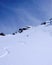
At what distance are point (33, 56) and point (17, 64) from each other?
152 centimetres

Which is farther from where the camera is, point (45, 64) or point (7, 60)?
point (7, 60)

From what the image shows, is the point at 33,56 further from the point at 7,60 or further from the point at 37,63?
the point at 7,60

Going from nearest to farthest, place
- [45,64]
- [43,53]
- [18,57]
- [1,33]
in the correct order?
Result: [45,64] → [18,57] → [43,53] → [1,33]

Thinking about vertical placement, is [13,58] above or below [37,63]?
above

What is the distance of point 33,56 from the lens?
7488 mm

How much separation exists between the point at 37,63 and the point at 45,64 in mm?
→ 461

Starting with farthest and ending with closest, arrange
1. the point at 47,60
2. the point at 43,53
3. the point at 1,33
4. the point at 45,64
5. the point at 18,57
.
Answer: the point at 1,33 → the point at 43,53 → the point at 18,57 → the point at 47,60 → the point at 45,64

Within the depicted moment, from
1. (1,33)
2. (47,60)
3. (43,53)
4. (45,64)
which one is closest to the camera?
(45,64)

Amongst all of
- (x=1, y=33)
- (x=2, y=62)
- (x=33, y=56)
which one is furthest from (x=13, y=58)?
(x=1, y=33)

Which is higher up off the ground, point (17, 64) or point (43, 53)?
point (43, 53)

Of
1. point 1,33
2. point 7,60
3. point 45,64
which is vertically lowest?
point 45,64

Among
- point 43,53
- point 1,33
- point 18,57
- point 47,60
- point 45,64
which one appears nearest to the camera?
point 45,64

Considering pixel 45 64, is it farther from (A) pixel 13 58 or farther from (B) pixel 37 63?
(A) pixel 13 58

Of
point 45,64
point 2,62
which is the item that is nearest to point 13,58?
point 2,62
